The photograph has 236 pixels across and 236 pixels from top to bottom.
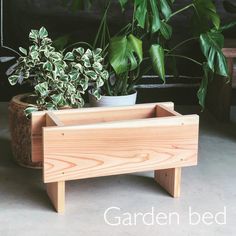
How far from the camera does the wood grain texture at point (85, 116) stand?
220 cm

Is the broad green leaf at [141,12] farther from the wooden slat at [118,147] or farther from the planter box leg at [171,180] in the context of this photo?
the planter box leg at [171,180]

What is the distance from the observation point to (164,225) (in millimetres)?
2014

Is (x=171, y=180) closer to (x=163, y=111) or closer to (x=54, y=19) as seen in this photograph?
(x=163, y=111)

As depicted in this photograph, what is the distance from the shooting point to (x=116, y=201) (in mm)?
2217

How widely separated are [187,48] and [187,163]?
169cm

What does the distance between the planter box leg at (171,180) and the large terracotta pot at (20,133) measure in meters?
0.64

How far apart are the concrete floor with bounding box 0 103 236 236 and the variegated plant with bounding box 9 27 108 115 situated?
38 centimetres

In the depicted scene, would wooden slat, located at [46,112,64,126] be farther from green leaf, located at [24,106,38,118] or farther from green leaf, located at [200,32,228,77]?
green leaf, located at [200,32,228,77]

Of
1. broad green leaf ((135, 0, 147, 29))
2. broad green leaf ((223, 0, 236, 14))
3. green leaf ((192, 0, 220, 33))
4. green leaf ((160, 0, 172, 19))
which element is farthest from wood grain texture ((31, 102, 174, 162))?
broad green leaf ((223, 0, 236, 14))

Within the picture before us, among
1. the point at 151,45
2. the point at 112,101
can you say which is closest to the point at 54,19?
the point at 112,101

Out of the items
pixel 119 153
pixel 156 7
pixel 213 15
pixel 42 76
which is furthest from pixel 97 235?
pixel 213 15

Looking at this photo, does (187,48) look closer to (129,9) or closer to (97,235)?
(129,9)

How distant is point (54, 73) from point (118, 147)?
49 centimetres

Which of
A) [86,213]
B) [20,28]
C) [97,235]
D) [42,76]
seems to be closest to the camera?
[97,235]
